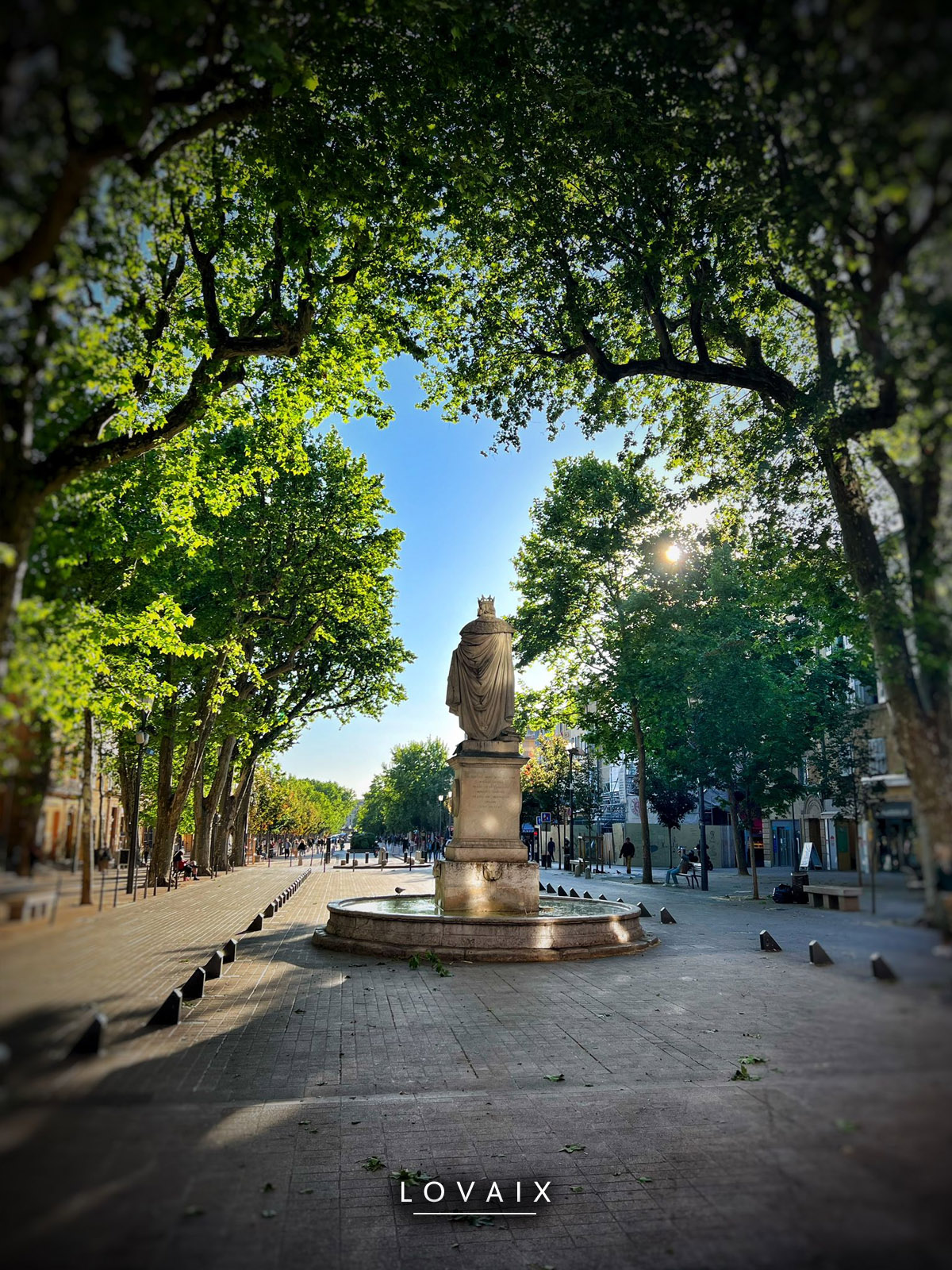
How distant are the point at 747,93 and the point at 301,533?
84.7 feet

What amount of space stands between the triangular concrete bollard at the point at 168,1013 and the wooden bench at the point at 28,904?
24.7 feet

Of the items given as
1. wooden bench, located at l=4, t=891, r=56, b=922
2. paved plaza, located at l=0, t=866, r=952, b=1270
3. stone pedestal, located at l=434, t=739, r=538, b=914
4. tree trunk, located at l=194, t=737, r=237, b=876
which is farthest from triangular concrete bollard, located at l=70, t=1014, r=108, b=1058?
tree trunk, located at l=194, t=737, r=237, b=876

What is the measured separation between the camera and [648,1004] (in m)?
10.4

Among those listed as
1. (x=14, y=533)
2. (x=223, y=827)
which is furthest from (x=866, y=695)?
(x=223, y=827)

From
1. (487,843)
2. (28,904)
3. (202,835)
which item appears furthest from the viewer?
(202,835)

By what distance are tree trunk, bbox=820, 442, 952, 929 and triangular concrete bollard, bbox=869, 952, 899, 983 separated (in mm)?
288

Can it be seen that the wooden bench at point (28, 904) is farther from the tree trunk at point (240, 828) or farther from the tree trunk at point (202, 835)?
the tree trunk at point (240, 828)

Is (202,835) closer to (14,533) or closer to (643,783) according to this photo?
(643,783)

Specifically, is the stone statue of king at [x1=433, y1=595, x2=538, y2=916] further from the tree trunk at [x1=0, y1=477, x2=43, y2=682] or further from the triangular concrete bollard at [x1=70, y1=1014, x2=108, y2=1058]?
the tree trunk at [x1=0, y1=477, x2=43, y2=682]

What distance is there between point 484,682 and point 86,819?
45.3 ft

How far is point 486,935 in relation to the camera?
13953mm

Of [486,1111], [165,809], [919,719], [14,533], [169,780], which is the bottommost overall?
[486,1111]

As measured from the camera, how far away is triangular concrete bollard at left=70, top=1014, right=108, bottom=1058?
2332 mm

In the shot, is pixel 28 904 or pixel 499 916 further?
pixel 499 916
